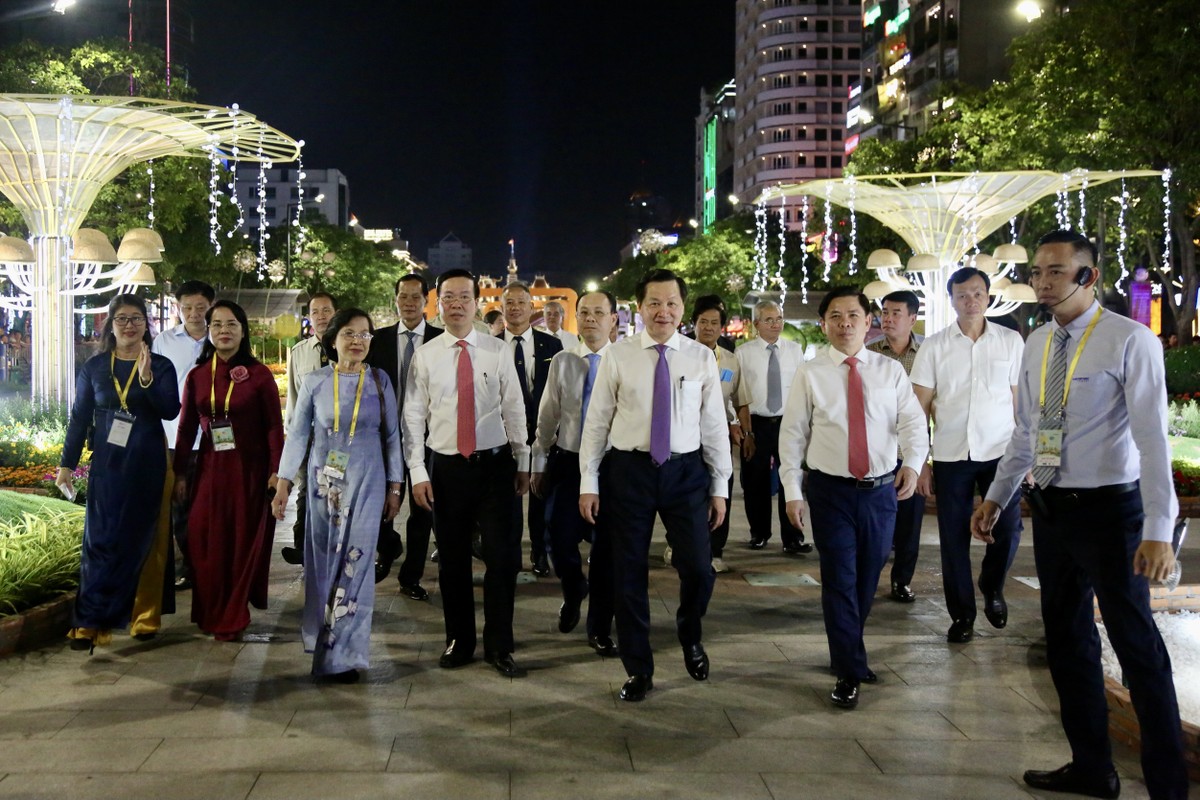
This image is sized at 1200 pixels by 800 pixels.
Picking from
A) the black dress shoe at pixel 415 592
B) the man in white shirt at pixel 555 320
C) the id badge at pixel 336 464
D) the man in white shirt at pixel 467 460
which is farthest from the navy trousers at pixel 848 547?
the man in white shirt at pixel 555 320

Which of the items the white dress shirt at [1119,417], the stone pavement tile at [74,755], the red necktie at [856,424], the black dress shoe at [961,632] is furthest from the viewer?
the black dress shoe at [961,632]

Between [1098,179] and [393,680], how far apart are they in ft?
43.9

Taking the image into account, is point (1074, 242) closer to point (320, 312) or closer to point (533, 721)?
point (533, 721)

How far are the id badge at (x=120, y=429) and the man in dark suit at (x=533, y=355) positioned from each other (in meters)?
2.37

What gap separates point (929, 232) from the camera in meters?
19.6

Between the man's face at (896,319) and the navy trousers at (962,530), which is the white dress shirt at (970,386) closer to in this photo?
the navy trousers at (962,530)

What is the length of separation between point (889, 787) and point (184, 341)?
562cm

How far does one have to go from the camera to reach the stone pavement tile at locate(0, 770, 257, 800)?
163 inches

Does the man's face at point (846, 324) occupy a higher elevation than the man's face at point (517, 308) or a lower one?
lower

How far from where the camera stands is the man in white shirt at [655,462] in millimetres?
5527

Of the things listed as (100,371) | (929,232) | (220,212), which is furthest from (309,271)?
(100,371)

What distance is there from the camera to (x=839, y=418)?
5637mm

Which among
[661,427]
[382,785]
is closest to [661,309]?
[661,427]

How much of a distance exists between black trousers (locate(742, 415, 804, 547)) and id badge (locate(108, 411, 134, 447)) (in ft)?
16.8
